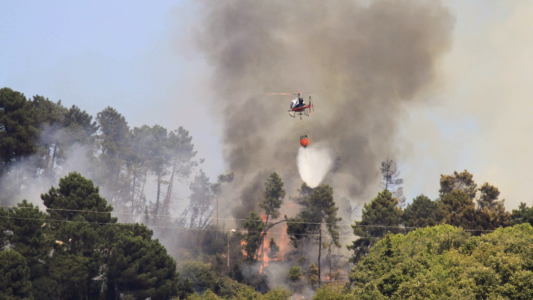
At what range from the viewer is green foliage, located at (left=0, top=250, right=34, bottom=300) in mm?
63438

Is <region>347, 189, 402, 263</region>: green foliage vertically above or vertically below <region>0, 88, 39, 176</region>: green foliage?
below

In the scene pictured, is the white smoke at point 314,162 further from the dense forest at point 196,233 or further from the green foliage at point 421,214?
the green foliage at point 421,214

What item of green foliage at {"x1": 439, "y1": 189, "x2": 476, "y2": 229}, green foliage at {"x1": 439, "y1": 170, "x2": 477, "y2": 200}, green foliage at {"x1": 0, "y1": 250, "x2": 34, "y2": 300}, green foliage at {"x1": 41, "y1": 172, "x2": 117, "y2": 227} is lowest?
green foliage at {"x1": 0, "y1": 250, "x2": 34, "y2": 300}

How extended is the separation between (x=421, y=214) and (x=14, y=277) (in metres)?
69.9

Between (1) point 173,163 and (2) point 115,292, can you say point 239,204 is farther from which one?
(2) point 115,292

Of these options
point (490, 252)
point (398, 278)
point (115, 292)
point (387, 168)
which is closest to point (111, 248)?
point (115, 292)

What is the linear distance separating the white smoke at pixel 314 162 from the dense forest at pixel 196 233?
16.0 feet

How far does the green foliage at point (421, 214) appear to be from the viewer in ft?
342

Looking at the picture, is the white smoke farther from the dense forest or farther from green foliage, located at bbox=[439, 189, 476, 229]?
green foliage, located at bbox=[439, 189, 476, 229]

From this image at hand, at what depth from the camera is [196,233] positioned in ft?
422

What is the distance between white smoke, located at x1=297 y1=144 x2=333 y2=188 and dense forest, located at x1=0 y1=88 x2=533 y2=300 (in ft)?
16.0

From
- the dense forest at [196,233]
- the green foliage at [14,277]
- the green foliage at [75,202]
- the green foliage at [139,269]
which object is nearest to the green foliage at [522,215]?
the dense forest at [196,233]

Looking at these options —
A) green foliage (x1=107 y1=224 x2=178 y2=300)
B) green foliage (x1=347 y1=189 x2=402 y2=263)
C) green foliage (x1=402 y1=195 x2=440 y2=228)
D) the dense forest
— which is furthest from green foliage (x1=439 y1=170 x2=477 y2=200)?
green foliage (x1=107 y1=224 x2=178 y2=300)

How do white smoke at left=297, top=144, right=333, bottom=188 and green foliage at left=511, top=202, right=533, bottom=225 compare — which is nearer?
green foliage at left=511, top=202, right=533, bottom=225
